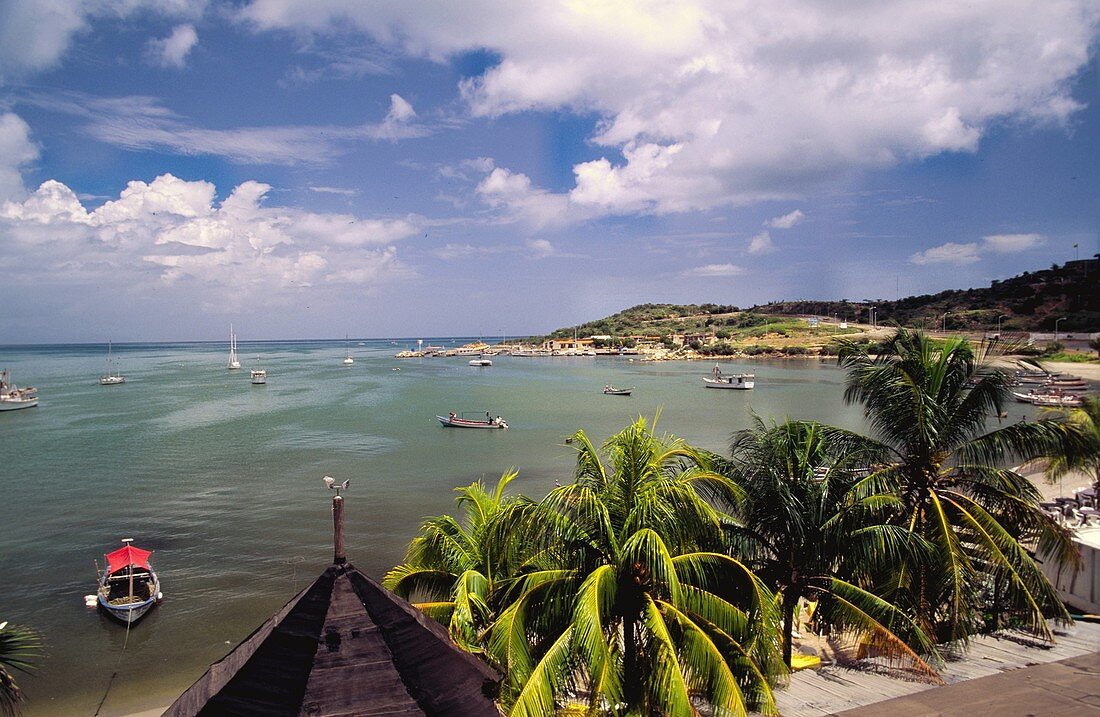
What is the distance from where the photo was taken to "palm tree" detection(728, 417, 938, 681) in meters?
9.23

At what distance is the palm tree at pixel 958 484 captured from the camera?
955 centimetres

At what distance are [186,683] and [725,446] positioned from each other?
32.1 m

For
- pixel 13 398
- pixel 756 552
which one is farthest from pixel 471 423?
pixel 13 398

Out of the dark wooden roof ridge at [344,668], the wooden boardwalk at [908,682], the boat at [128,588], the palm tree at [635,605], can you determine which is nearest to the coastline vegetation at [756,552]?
the palm tree at [635,605]

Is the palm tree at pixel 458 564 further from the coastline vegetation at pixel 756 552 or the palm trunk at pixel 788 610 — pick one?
the palm trunk at pixel 788 610

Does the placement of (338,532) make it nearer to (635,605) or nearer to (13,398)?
(635,605)

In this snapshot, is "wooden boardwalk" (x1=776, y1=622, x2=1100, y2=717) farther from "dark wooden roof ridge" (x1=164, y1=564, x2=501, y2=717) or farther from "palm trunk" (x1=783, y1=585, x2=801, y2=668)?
"dark wooden roof ridge" (x1=164, y1=564, x2=501, y2=717)

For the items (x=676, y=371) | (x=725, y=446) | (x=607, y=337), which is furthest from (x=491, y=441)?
(x=607, y=337)

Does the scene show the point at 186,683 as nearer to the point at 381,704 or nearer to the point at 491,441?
the point at 381,704

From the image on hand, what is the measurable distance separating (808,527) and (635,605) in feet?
13.0

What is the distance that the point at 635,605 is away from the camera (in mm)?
7238

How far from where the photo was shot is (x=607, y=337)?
177m

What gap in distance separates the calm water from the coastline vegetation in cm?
932

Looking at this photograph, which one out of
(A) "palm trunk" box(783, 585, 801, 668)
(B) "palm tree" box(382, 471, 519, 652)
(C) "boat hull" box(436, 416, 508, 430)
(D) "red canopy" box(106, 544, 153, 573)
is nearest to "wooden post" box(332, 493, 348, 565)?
(B) "palm tree" box(382, 471, 519, 652)
